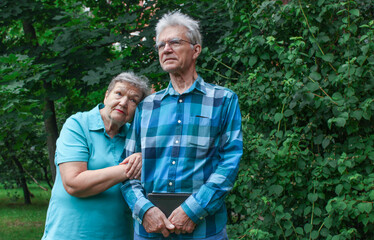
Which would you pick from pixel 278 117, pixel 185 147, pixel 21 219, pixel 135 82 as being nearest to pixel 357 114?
pixel 278 117

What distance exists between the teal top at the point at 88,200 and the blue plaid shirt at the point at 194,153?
0.23 metres

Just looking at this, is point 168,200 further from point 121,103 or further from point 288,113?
point 288,113

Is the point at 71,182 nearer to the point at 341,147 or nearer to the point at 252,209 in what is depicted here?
the point at 252,209

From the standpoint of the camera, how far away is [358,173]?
2906mm

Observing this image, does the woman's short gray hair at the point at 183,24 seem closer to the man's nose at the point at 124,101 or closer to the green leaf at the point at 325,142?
the man's nose at the point at 124,101

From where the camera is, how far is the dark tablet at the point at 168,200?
204 centimetres

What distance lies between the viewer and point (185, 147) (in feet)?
6.89

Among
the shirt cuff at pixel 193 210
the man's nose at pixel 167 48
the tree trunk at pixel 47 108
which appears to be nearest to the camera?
the shirt cuff at pixel 193 210

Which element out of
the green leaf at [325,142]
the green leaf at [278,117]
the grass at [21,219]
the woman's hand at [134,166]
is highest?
the green leaf at [278,117]

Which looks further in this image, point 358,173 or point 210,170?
Answer: point 358,173

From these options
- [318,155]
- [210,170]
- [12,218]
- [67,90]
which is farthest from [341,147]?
[12,218]

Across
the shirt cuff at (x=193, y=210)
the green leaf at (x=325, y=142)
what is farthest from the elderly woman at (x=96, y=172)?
the green leaf at (x=325, y=142)

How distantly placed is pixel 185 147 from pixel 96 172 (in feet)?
1.79

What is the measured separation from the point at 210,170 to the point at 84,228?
0.81m
